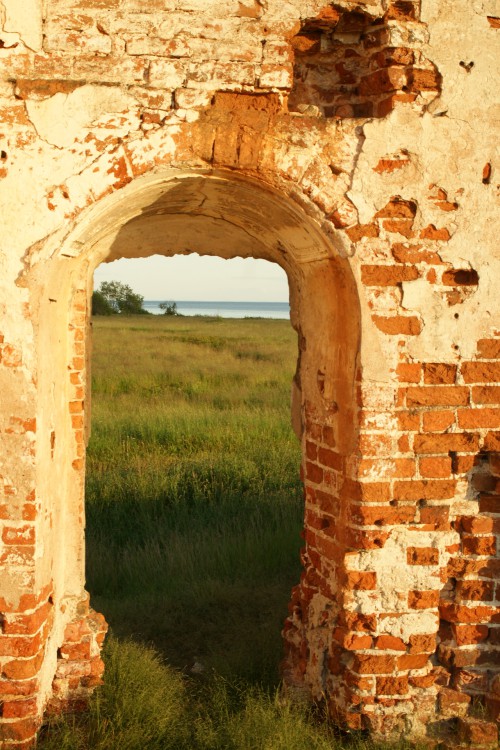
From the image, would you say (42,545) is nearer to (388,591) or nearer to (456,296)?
(388,591)

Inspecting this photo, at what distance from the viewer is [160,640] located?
4.65 m

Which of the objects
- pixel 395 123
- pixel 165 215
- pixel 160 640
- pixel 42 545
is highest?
pixel 395 123

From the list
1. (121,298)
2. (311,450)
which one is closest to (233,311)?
(121,298)

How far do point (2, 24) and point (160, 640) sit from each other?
11.4ft

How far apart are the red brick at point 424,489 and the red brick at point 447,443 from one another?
0.14 metres

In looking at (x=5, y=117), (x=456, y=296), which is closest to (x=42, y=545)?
(x=5, y=117)

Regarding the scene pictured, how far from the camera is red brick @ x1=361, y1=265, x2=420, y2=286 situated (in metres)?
3.24

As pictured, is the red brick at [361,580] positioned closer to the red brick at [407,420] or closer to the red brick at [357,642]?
the red brick at [357,642]

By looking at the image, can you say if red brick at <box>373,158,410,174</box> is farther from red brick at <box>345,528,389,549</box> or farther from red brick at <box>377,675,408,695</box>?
red brick at <box>377,675,408,695</box>

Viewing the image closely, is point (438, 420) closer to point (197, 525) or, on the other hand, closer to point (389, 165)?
point (389, 165)

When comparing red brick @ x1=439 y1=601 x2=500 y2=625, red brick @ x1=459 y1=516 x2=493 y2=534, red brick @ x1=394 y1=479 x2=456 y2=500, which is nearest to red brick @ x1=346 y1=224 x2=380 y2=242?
red brick @ x1=394 y1=479 x2=456 y2=500

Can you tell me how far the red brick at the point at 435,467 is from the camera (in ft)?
10.9

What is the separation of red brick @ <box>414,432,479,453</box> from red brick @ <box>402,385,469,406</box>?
0.47 ft

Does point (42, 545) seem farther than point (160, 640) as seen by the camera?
No
